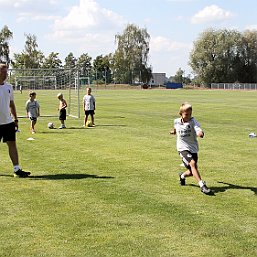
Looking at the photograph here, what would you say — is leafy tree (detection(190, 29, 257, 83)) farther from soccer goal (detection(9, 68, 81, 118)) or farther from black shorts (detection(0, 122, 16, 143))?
black shorts (detection(0, 122, 16, 143))

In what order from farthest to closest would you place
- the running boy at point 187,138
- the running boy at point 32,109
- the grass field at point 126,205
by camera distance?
the running boy at point 32,109
the running boy at point 187,138
the grass field at point 126,205

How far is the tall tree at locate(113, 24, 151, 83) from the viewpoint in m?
125

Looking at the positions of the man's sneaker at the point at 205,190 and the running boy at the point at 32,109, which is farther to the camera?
the running boy at the point at 32,109

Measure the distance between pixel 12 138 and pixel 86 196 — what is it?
232 cm

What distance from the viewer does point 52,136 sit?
16859 mm

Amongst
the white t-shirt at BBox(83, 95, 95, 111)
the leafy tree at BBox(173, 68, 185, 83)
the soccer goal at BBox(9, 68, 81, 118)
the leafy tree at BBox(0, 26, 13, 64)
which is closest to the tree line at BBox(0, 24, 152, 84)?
the leafy tree at BBox(0, 26, 13, 64)

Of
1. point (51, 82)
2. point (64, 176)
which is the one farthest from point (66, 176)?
point (51, 82)

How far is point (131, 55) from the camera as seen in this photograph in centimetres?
12575

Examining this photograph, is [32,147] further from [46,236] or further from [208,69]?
[208,69]

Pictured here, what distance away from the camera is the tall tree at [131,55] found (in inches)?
4921

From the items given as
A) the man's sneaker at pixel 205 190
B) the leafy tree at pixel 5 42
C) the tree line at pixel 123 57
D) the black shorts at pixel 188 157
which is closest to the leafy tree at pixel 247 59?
the tree line at pixel 123 57

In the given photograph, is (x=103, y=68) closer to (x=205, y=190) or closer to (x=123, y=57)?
(x=123, y=57)

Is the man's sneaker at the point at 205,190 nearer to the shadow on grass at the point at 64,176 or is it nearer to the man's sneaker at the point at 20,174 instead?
the shadow on grass at the point at 64,176

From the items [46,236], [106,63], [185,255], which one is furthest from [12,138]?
[106,63]
